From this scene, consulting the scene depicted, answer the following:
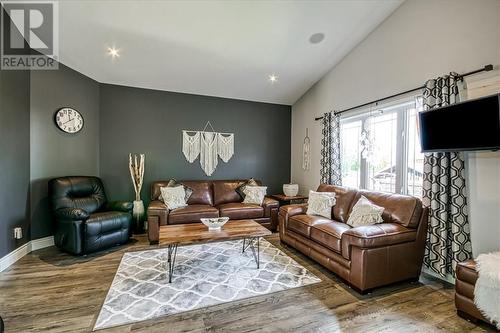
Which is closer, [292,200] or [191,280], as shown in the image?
[191,280]

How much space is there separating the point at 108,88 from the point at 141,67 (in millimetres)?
958

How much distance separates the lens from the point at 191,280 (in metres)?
2.68

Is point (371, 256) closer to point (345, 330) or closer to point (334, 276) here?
point (334, 276)

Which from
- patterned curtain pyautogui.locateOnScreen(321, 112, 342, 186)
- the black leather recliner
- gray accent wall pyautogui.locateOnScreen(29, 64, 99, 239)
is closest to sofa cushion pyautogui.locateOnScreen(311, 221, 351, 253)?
patterned curtain pyautogui.locateOnScreen(321, 112, 342, 186)

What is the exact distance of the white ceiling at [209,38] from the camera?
2.99 m

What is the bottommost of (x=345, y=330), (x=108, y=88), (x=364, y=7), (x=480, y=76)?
(x=345, y=330)

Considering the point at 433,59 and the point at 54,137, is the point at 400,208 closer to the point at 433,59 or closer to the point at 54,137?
the point at 433,59

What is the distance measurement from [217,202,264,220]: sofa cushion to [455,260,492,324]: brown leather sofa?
2.93 m

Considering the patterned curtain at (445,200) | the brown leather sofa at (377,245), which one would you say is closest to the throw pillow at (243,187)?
the brown leather sofa at (377,245)

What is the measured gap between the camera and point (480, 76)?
2447mm

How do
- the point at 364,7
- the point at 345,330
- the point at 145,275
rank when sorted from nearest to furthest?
the point at 345,330 < the point at 145,275 < the point at 364,7

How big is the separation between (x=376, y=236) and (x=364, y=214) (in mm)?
608


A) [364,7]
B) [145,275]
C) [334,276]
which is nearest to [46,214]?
[145,275]

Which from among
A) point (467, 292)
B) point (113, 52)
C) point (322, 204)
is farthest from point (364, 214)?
point (113, 52)
